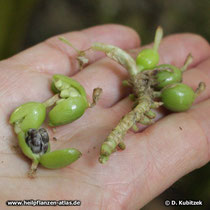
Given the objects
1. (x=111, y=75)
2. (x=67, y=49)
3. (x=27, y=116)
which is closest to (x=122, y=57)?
(x=111, y=75)

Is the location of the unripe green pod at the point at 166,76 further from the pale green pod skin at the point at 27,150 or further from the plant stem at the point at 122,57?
the pale green pod skin at the point at 27,150

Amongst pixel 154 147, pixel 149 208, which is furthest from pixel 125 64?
pixel 149 208

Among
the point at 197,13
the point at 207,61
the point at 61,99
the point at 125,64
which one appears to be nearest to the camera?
the point at 61,99

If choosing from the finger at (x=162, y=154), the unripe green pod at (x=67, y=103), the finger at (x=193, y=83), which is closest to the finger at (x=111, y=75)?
the finger at (x=193, y=83)

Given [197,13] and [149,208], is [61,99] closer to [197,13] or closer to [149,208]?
[149,208]

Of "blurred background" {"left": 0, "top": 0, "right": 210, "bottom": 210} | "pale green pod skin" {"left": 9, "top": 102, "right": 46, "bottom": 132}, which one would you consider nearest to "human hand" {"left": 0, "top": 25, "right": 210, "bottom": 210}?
"pale green pod skin" {"left": 9, "top": 102, "right": 46, "bottom": 132}

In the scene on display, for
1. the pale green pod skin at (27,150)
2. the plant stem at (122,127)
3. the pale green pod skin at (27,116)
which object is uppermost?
the plant stem at (122,127)
